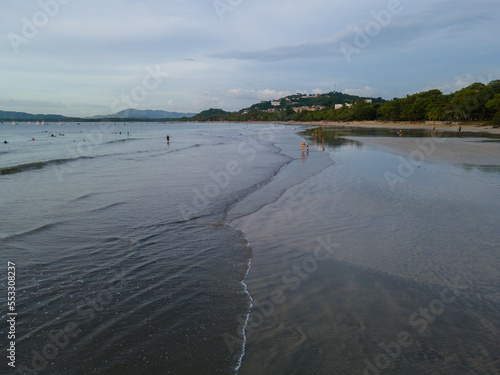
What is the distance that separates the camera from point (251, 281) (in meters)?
6.55

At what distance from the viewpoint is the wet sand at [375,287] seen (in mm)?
4367

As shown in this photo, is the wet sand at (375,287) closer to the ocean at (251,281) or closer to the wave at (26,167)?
the ocean at (251,281)

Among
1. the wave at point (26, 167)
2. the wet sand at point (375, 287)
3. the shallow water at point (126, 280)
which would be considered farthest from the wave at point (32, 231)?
the wave at point (26, 167)

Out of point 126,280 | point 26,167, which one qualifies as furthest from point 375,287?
point 26,167

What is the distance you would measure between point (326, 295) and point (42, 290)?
5953 mm

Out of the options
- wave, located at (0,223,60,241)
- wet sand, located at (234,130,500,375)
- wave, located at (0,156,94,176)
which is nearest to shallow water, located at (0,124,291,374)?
wave, located at (0,223,60,241)

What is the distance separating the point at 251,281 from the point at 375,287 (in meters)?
2.63

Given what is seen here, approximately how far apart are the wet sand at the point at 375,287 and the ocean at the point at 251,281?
1.3 inches

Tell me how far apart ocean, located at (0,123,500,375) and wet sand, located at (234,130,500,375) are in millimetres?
33

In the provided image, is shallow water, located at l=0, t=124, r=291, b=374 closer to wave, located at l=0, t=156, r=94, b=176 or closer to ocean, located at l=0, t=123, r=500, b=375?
ocean, located at l=0, t=123, r=500, b=375

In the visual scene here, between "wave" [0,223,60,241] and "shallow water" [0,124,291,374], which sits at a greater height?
"wave" [0,223,60,241]

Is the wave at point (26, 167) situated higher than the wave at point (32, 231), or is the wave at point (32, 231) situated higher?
the wave at point (26, 167)

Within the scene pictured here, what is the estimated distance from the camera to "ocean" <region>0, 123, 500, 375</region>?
174 inches

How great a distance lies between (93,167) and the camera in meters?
25.5
